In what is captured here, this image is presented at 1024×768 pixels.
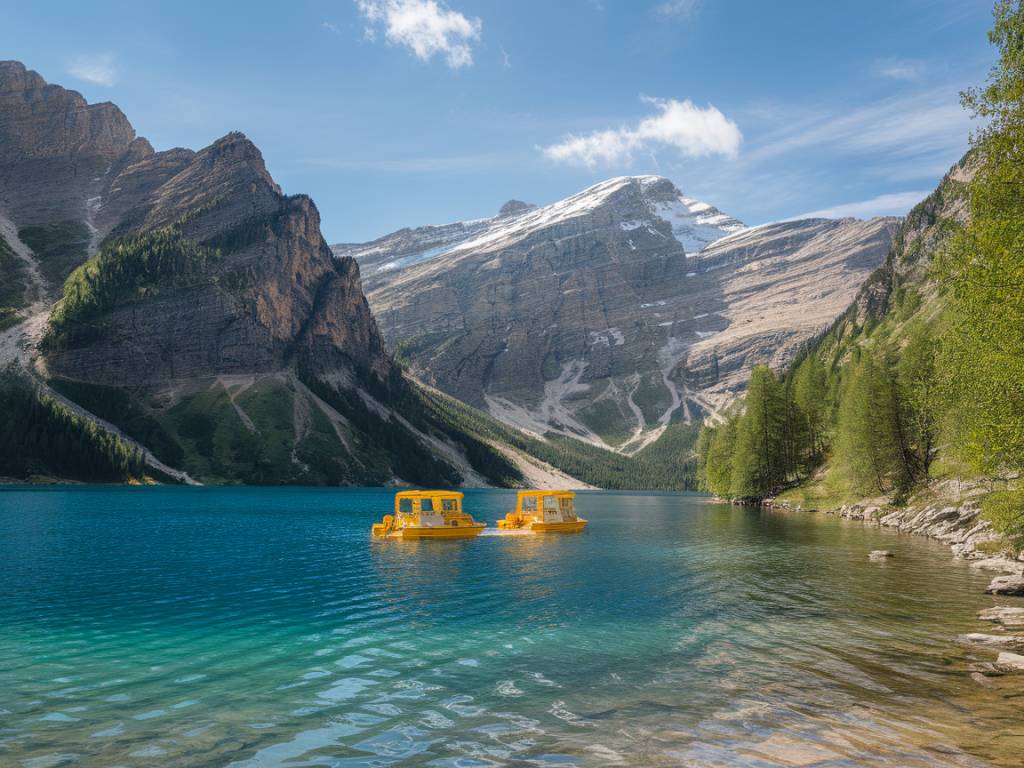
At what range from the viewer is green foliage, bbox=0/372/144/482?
576ft

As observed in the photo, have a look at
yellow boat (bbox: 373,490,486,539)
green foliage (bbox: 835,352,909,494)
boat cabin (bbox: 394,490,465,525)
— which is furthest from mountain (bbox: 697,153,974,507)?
boat cabin (bbox: 394,490,465,525)

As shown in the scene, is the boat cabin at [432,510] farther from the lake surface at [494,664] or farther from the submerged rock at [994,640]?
the submerged rock at [994,640]

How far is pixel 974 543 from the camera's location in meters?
48.7

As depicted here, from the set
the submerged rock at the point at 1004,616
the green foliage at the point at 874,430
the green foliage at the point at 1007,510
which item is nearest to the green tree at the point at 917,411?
the green foliage at the point at 874,430

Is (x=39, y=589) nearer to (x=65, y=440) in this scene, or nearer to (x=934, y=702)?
(x=934, y=702)

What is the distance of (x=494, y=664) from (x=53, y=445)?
20536 centimetres

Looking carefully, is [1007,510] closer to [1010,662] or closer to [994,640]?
[994,640]

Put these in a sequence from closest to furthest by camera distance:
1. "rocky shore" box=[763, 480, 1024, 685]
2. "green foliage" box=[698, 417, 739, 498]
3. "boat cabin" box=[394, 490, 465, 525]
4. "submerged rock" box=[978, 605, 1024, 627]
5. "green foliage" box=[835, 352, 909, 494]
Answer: "rocky shore" box=[763, 480, 1024, 685] < "submerged rock" box=[978, 605, 1024, 627] < "boat cabin" box=[394, 490, 465, 525] < "green foliage" box=[835, 352, 909, 494] < "green foliage" box=[698, 417, 739, 498]

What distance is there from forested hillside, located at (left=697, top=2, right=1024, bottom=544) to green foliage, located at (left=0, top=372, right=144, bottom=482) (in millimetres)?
164907

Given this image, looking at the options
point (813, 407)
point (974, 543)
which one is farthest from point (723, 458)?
point (974, 543)

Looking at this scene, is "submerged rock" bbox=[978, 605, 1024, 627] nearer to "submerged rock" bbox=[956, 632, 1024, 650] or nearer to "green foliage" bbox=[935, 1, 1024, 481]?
"submerged rock" bbox=[956, 632, 1024, 650]

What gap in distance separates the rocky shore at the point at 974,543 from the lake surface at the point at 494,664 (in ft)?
3.54

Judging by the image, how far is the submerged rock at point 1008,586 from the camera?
33031mm

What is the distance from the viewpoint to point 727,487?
127 meters
